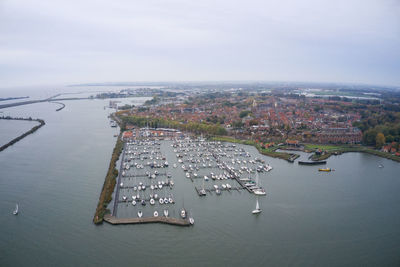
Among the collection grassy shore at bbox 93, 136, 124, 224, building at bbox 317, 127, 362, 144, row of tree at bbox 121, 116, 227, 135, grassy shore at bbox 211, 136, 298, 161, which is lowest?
grassy shore at bbox 93, 136, 124, 224

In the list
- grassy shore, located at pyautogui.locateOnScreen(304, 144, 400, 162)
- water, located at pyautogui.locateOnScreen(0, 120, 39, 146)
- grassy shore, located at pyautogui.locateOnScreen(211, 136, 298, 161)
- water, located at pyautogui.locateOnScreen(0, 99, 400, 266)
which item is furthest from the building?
water, located at pyautogui.locateOnScreen(0, 120, 39, 146)

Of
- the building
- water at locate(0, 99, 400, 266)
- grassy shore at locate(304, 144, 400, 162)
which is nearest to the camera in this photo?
water at locate(0, 99, 400, 266)

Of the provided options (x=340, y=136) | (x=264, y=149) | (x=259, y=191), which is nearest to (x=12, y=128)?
(x=264, y=149)

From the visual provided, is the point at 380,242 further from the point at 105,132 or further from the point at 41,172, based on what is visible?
the point at 105,132

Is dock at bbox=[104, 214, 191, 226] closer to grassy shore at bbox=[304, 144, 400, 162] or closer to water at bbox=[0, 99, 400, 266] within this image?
water at bbox=[0, 99, 400, 266]

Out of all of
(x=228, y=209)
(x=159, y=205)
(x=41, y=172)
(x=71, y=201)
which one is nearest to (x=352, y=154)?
(x=228, y=209)

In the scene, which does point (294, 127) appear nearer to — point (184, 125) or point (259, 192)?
point (184, 125)

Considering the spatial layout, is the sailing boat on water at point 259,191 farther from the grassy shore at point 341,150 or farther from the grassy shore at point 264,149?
the grassy shore at point 341,150

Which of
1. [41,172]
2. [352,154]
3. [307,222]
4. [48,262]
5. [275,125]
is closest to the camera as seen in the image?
[48,262]

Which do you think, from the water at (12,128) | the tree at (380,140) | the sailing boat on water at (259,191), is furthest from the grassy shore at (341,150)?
the water at (12,128)
